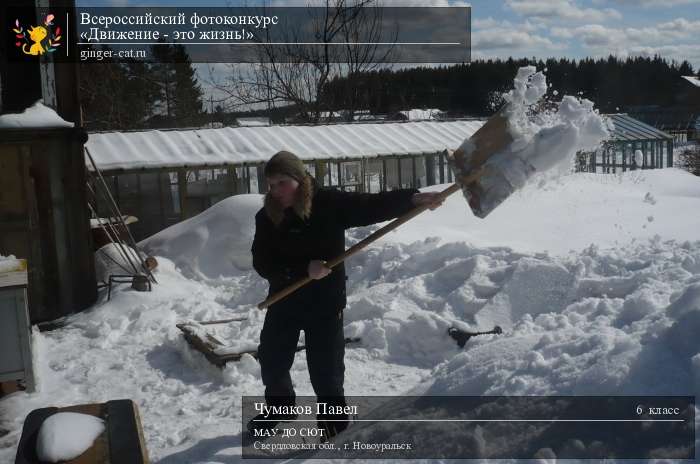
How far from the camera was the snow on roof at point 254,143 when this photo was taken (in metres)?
13.3

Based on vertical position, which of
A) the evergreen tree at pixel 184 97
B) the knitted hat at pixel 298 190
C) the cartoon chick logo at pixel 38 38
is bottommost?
the knitted hat at pixel 298 190

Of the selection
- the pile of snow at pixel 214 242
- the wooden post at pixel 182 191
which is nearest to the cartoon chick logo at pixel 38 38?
the pile of snow at pixel 214 242

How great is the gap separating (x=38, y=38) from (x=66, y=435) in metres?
5.89

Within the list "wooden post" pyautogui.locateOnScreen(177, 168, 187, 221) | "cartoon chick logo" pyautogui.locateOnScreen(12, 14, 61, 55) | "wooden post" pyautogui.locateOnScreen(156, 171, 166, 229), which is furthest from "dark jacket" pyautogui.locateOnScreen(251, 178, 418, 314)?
"wooden post" pyautogui.locateOnScreen(156, 171, 166, 229)

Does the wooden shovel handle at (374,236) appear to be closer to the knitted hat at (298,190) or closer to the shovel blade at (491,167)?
the shovel blade at (491,167)

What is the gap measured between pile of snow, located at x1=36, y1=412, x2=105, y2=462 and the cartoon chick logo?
556 centimetres

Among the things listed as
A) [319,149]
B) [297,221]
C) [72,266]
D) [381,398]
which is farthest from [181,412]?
[319,149]

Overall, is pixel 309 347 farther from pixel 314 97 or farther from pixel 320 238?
pixel 314 97

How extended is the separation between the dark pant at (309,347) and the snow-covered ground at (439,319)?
435mm

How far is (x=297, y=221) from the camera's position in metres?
3.46

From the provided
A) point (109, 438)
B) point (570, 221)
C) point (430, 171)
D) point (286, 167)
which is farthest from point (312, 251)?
point (430, 171)

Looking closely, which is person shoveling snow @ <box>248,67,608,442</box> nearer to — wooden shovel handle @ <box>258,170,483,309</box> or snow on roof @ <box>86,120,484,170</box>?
wooden shovel handle @ <box>258,170,483,309</box>

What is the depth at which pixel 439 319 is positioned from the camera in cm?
549

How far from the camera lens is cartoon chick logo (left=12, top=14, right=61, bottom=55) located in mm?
7074
